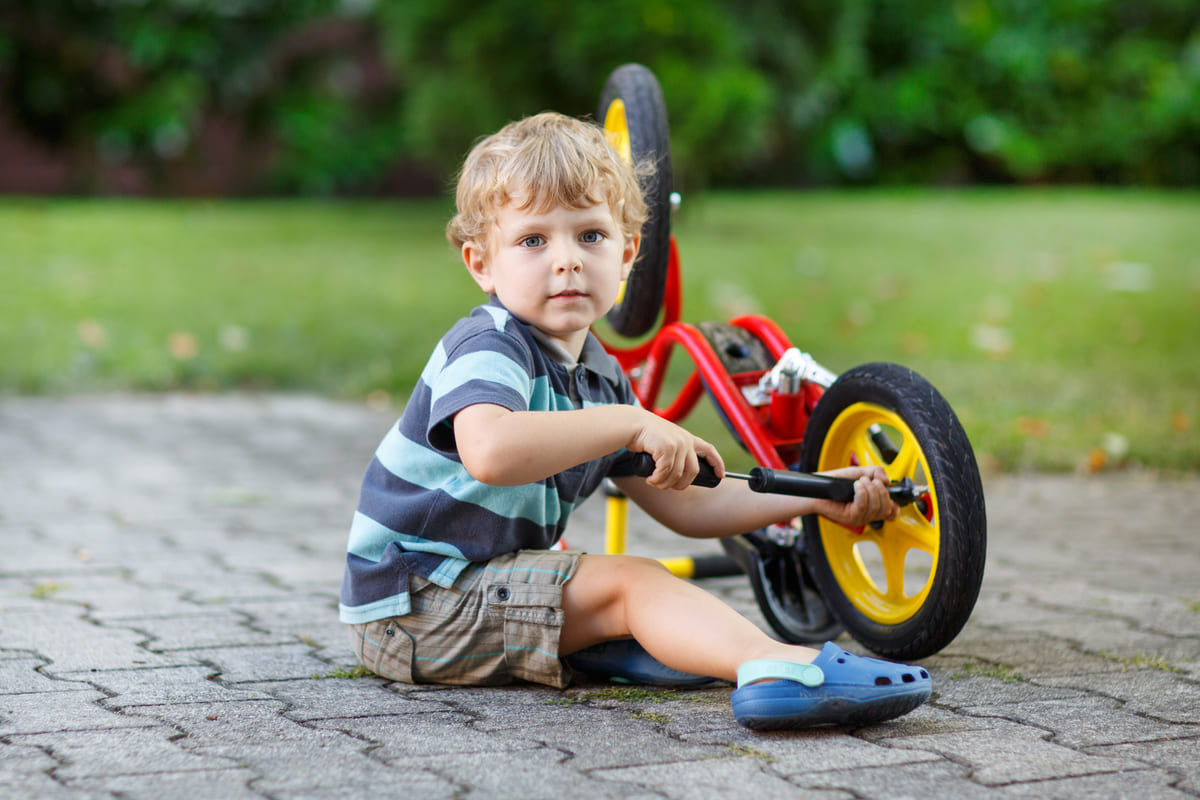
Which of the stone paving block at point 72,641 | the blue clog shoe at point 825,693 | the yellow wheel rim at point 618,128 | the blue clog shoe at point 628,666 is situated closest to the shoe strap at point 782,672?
the blue clog shoe at point 825,693

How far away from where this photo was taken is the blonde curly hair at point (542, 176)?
2000mm

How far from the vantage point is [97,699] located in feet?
6.34

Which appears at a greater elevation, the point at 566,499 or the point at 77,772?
the point at 566,499

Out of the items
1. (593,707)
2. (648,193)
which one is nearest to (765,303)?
(648,193)

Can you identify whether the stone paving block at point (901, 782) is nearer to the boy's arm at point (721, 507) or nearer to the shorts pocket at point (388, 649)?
the boy's arm at point (721, 507)

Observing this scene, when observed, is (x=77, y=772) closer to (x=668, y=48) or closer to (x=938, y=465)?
(x=938, y=465)

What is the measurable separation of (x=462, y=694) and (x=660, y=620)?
347 millimetres

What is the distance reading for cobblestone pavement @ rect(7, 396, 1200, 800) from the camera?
5.30 feet

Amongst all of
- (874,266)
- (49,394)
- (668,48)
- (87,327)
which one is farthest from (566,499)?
(668,48)

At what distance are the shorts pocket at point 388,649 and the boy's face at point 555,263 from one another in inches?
20.7

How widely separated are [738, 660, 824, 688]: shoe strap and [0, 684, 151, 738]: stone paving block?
2.73 ft

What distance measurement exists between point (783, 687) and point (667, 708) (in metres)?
0.24

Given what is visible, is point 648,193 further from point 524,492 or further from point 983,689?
point 983,689

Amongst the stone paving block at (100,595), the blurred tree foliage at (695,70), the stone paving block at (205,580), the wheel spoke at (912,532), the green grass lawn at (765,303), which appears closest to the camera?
the wheel spoke at (912,532)
